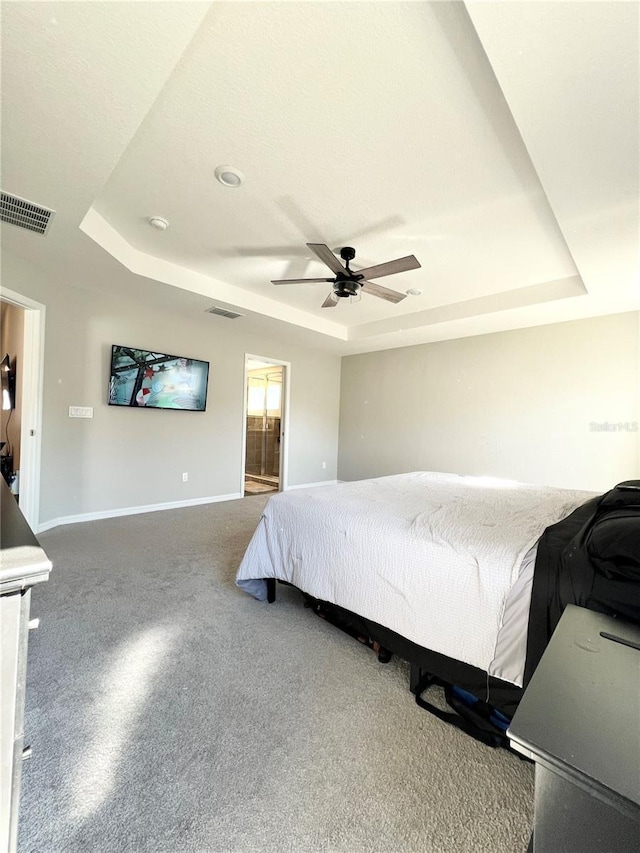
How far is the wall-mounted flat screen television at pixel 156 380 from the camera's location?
4.12 meters

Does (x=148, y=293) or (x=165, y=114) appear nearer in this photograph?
(x=165, y=114)

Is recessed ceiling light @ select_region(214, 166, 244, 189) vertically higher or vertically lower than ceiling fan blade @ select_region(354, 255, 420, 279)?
higher

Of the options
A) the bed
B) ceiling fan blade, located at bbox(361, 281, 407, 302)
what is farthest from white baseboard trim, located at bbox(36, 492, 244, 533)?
ceiling fan blade, located at bbox(361, 281, 407, 302)

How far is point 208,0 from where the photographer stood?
47.4 inches

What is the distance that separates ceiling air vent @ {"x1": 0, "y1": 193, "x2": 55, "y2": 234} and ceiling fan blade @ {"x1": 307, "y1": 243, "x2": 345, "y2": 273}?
1.73 m

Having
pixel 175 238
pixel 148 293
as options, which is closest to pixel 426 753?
pixel 175 238

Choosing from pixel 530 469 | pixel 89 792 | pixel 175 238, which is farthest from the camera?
pixel 530 469

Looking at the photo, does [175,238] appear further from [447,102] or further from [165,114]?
[447,102]

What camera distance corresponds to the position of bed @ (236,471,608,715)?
1.33 metres

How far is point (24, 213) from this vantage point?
2.39 meters

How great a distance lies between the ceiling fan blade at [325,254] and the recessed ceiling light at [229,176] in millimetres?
567

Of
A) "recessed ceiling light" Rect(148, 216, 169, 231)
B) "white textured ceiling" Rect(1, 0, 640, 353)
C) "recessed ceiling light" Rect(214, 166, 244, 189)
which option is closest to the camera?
"white textured ceiling" Rect(1, 0, 640, 353)

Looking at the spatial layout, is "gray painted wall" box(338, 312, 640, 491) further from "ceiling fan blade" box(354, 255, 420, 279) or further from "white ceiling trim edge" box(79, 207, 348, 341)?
"ceiling fan blade" box(354, 255, 420, 279)

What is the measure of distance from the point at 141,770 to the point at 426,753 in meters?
0.99
